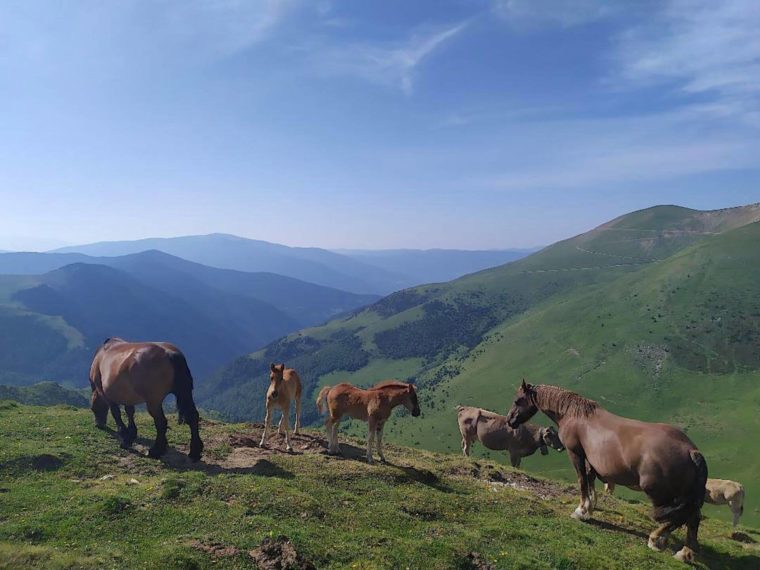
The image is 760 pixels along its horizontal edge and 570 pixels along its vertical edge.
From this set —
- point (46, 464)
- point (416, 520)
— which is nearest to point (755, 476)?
point (416, 520)

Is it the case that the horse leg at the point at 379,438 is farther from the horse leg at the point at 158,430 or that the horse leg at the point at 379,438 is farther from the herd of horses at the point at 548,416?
the horse leg at the point at 158,430

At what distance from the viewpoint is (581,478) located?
14648 mm

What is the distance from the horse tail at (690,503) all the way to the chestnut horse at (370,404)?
318 inches

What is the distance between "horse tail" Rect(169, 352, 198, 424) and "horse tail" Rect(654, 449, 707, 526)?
14.4m

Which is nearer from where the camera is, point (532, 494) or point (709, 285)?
point (532, 494)

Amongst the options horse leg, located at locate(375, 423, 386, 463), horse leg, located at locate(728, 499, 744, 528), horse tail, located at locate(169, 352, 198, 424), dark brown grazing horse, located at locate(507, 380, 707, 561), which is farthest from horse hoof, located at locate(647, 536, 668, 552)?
horse leg, located at locate(728, 499, 744, 528)

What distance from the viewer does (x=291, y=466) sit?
1650cm

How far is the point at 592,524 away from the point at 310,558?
29.5 ft

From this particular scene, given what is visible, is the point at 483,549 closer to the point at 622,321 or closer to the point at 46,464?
the point at 46,464

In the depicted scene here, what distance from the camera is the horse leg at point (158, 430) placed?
16.6 meters

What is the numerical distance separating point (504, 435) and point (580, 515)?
16675 mm

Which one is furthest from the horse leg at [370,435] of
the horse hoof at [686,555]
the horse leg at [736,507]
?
the horse leg at [736,507]

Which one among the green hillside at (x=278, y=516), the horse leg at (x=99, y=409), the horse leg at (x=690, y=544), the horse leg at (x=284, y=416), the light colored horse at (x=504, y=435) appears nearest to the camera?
the green hillside at (x=278, y=516)

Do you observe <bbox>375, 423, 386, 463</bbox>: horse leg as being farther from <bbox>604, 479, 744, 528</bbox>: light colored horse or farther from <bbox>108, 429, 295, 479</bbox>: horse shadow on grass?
<bbox>604, 479, 744, 528</bbox>: light colored horse
